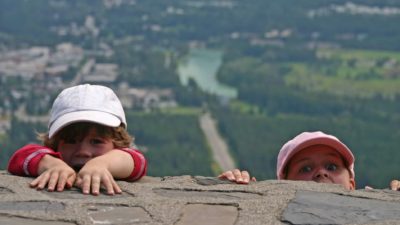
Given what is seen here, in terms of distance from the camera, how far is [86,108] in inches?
156

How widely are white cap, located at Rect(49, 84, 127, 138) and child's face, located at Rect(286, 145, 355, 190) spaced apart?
749mm

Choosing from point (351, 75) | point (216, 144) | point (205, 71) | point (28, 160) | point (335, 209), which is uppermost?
point (351, 75)

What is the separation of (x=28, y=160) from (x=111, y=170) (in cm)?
32

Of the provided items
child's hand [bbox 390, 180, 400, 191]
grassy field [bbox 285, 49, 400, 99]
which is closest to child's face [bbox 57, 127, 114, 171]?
child's hand [bbox 390, 180, 400, 191]

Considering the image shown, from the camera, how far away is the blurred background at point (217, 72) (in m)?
37.2

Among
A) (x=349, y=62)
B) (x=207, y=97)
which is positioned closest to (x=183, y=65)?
(x=349, y=62)

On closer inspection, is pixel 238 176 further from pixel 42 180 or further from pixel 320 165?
pixel 42 180

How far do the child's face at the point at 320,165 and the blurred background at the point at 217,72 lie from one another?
2474cm

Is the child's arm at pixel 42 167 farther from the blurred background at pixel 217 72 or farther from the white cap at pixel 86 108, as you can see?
the blurred background at pixel 217 72

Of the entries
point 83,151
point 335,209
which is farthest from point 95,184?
point 335,209

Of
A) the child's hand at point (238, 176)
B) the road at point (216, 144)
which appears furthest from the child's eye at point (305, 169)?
the road at point (216, 144)

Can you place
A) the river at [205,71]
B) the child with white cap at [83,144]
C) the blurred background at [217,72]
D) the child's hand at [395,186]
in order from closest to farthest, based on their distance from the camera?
the child with white cap at [83,144] < the child's hand at [395,186] < the blurred background at [217,72] < the river at [205,71]

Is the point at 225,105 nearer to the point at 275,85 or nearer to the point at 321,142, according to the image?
the point at 275,85

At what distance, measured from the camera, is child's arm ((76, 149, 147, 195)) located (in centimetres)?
358
